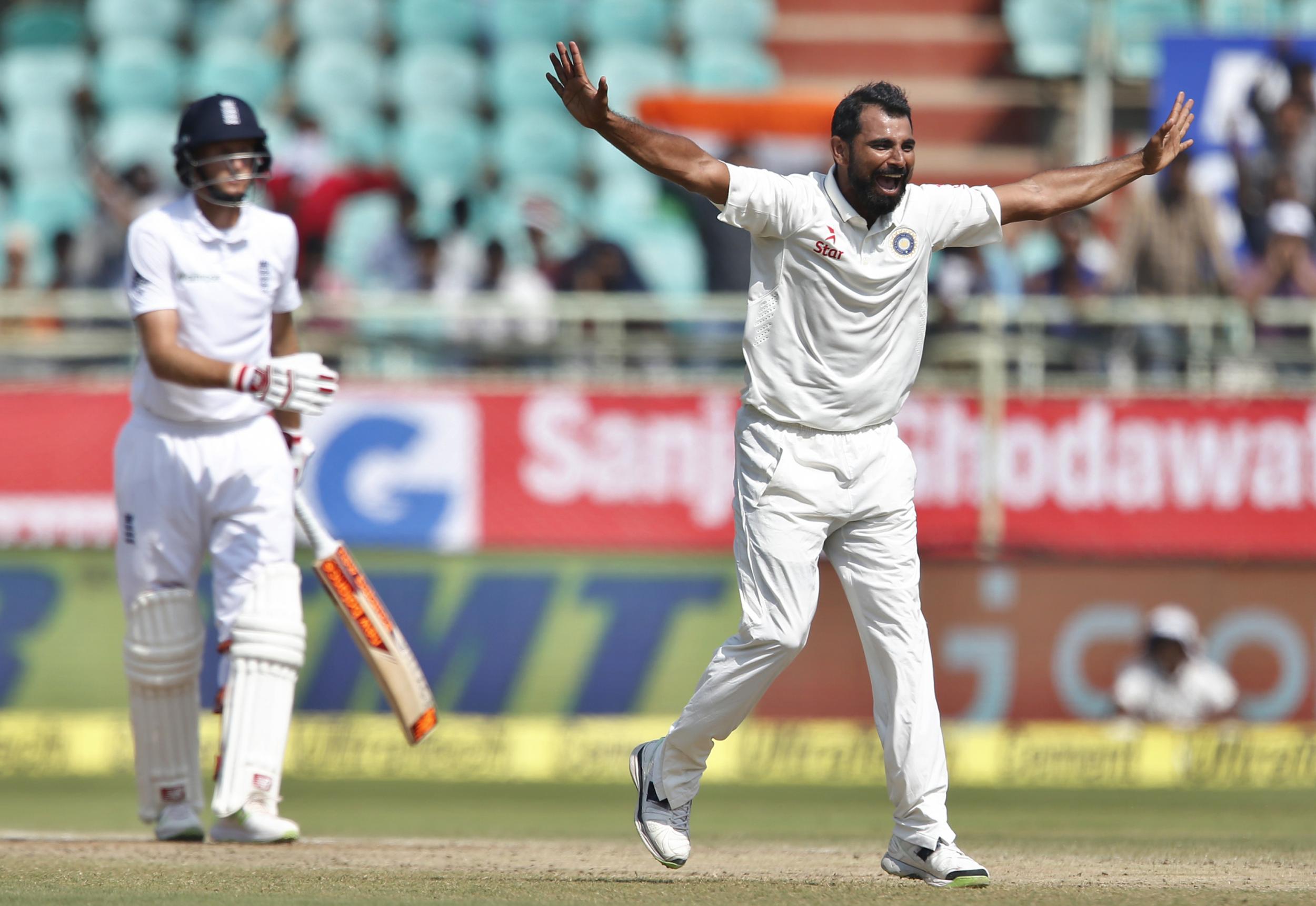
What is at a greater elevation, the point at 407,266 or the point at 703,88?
the point at 703,88

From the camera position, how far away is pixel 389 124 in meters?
16.3

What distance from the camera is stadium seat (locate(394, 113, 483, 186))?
620 inches

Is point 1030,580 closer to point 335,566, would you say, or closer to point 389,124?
point 335,566

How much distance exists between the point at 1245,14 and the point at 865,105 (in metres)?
10.5

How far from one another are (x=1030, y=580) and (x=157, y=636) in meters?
5.18

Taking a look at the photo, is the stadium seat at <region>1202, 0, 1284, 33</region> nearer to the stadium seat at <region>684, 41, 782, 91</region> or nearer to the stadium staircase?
the stadium staircase

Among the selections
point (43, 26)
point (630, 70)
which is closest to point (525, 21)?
point (630, 70)

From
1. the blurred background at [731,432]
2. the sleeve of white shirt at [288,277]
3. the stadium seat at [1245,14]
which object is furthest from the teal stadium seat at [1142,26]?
the sleeve of white shirt at [288,277]

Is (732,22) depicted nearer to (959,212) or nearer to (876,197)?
(959,212)

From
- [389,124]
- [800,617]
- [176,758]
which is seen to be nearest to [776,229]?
[800,617]

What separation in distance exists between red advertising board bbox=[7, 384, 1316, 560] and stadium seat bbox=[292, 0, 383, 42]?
6.31 meters

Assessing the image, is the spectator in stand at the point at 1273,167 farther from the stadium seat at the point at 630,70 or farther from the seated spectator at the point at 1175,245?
the stadium seat at the point at 630,70

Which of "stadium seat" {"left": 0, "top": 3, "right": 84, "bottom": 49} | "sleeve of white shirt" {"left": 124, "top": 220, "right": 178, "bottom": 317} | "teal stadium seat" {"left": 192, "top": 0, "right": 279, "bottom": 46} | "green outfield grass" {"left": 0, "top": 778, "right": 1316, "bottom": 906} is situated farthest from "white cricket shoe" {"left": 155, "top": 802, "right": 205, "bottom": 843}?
"stadium seat" {"left": 0, "top": 3, "right": 84, "bottom": 49}

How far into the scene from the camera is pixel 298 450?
6.29 meters
